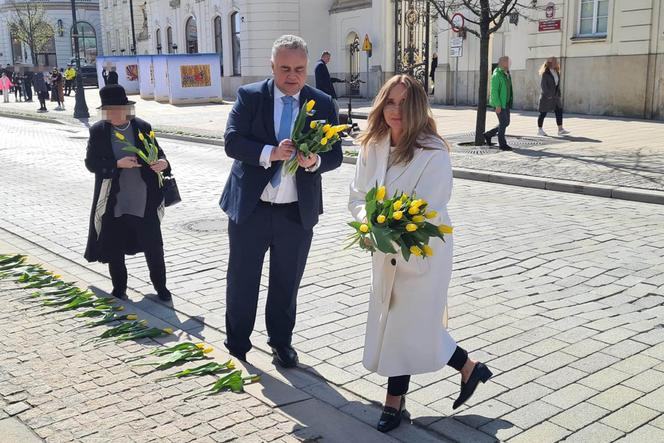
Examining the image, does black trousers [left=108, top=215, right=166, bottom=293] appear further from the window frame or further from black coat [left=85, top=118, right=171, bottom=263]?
the window frame

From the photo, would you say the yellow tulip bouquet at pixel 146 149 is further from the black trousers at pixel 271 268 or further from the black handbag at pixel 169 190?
the black trousers at pixel 271 268

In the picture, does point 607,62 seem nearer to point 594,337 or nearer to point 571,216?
point 571,216

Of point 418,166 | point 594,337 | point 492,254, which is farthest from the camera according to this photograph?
point 492,254

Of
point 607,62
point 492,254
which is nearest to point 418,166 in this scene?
point 492,254

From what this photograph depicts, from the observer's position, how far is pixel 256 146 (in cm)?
415

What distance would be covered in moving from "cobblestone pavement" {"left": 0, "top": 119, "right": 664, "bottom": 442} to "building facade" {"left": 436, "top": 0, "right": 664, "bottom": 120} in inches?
451

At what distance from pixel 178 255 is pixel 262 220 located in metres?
3.23

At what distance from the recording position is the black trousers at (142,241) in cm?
593

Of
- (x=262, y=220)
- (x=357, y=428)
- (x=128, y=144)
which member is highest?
(x=128, y=144)

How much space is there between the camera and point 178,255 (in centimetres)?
736

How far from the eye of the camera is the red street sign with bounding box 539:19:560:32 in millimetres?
22266

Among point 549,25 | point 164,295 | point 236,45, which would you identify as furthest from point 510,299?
point 236,45

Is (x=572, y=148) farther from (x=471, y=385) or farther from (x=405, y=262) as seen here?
(x=405, y=262)

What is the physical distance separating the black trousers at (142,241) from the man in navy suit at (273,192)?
1574 mm
